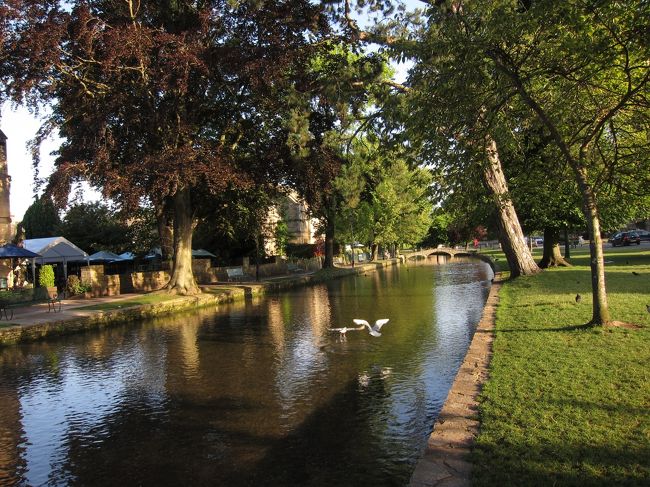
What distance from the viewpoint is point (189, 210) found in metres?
25.9

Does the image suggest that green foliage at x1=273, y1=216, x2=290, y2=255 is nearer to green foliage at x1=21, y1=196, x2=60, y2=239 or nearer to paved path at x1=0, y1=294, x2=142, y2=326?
green foliage at x1=21, y1=196, x2=60, y2=239

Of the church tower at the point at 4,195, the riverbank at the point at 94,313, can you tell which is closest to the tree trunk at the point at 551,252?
the riverbank at the point at 94,313

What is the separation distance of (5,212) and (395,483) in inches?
1143

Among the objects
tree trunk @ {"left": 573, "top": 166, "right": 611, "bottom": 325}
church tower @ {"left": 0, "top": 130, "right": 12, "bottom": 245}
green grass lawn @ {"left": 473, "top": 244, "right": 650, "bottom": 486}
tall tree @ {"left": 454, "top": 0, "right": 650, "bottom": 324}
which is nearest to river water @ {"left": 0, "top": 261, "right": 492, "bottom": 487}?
green grass lawn @ {"left": 473, "top": 244, "right": 650, "bottom": 486}

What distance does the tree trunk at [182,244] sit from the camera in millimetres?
25109

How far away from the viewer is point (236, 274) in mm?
38156

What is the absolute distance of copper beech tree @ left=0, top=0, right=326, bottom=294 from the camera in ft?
61.8

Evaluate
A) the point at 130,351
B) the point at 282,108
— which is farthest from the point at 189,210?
the point at 130,351

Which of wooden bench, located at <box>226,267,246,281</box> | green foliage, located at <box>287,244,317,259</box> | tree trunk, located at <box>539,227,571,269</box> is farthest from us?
green foliage, located at <box>287,244,317,259</box>

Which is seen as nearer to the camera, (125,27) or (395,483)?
(395,483)

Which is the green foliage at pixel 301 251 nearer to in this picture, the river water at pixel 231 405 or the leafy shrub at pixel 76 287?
the leafy shrub at pixel 76 287

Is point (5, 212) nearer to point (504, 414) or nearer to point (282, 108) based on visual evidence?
point (282, 108)

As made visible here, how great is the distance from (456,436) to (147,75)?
2025 centimetres

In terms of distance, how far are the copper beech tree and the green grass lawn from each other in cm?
1479
